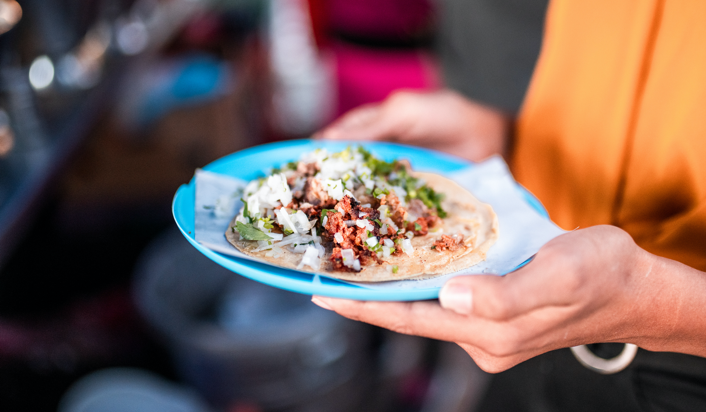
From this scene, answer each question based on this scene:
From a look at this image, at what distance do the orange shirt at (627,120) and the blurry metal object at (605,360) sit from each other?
368 mm

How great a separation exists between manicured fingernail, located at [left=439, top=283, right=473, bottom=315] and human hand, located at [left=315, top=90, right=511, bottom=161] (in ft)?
3.61

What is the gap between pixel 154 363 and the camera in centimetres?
261

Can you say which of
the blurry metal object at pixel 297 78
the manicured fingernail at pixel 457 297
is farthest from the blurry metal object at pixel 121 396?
the blurry metal object at pixel 297 78

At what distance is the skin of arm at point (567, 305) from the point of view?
91cm

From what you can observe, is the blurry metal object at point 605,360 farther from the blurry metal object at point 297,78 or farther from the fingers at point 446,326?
the blurry metal object at point 297,78

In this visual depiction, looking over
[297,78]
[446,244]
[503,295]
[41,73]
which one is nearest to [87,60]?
[41,73]

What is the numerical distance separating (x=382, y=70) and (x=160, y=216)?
238 centimetres

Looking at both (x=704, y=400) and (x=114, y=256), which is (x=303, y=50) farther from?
(x=704, y=400)

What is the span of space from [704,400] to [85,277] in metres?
3.34

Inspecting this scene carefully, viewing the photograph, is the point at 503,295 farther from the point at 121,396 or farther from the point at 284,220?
the point at 121,396

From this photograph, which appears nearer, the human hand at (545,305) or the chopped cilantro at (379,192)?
the human hand at (545,305)

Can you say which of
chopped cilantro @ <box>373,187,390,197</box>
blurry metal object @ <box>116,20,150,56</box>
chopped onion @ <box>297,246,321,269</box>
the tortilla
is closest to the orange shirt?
the tortilla

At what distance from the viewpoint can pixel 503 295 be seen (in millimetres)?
894

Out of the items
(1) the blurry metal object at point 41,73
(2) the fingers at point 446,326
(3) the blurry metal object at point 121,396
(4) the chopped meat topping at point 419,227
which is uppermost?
(1) the blurry metal object at point 41,73
